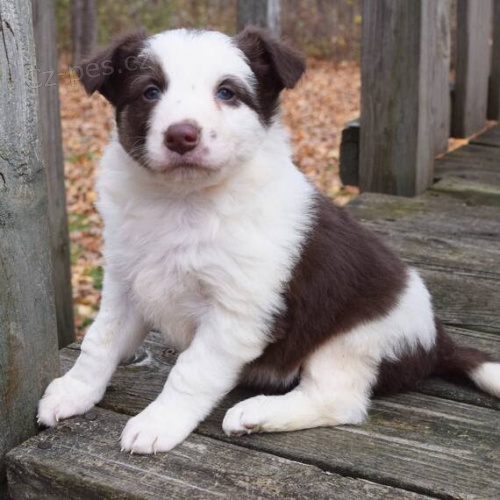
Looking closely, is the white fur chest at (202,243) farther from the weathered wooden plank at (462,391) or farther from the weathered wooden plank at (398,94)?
the weathered wooden plank at (398,94)

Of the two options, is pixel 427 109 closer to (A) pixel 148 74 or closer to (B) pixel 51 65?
(B) pixel 51 65

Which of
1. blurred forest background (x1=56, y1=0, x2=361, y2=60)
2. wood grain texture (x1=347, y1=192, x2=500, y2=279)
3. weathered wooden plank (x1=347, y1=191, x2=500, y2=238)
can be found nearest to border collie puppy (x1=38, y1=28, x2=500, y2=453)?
wood grain texture (x1=347, y1=192, x2=500, y2=279)

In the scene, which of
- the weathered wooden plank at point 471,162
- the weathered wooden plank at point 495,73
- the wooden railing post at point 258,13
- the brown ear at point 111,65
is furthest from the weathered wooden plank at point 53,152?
the weathered wooden plank at point 495,73

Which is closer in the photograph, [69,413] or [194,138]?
[194,138]

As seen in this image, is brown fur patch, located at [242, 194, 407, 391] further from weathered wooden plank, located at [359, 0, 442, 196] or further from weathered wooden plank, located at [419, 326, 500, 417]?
weathered wooden plank, located at [359, 0, 442, 196]

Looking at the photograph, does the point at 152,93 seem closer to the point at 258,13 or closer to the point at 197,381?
the point at 197,381

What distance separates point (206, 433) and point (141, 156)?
86 centimetres

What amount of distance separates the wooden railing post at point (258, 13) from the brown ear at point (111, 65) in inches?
91.8

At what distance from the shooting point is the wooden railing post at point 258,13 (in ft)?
15.9

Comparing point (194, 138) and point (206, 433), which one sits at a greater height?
point (194, 138)

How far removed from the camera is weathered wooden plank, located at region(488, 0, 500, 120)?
6258 millimetres

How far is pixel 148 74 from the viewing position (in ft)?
8.07

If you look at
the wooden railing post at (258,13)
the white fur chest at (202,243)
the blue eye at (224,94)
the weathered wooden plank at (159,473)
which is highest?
the wooden railing post at (258,13)

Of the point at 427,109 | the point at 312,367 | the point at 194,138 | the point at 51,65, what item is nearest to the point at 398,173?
the point at 427,109
